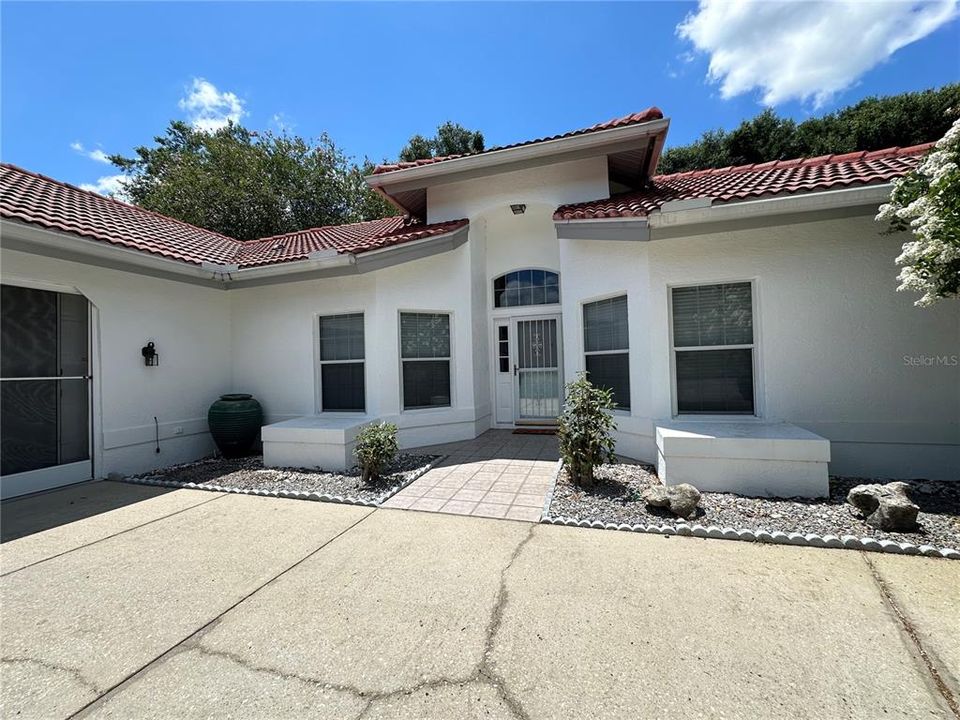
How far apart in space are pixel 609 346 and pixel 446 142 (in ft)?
61.0

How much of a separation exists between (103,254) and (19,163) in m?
4.91

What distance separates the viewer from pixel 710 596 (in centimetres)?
284

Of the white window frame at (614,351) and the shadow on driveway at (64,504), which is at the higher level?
the white window frame at (614,351)

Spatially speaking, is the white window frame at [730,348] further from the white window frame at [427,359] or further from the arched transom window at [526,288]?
the white window frame at [427,359]

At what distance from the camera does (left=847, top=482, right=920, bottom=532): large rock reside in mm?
3596

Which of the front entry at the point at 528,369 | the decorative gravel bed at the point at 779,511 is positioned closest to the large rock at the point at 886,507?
the decorative gravel bed at the point at 779,511

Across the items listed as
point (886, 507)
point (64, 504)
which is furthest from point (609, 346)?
point (64, 504)

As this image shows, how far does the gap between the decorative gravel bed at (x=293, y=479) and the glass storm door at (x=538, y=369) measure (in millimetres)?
2878

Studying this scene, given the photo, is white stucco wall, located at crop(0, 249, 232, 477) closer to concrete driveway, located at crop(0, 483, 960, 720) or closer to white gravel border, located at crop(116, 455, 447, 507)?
white gravel border, located at crop(116, 455, 447, 507)

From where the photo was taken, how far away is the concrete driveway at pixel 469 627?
203 centimetres

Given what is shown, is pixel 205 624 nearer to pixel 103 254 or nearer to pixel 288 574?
pixel 288 574

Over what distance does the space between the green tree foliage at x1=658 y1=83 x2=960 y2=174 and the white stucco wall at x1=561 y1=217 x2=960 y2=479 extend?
17861mm

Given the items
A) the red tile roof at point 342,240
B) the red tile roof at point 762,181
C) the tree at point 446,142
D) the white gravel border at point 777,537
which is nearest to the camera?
the white gravel border at point 777,537

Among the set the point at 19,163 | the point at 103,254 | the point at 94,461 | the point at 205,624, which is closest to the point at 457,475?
the point at 205,624
